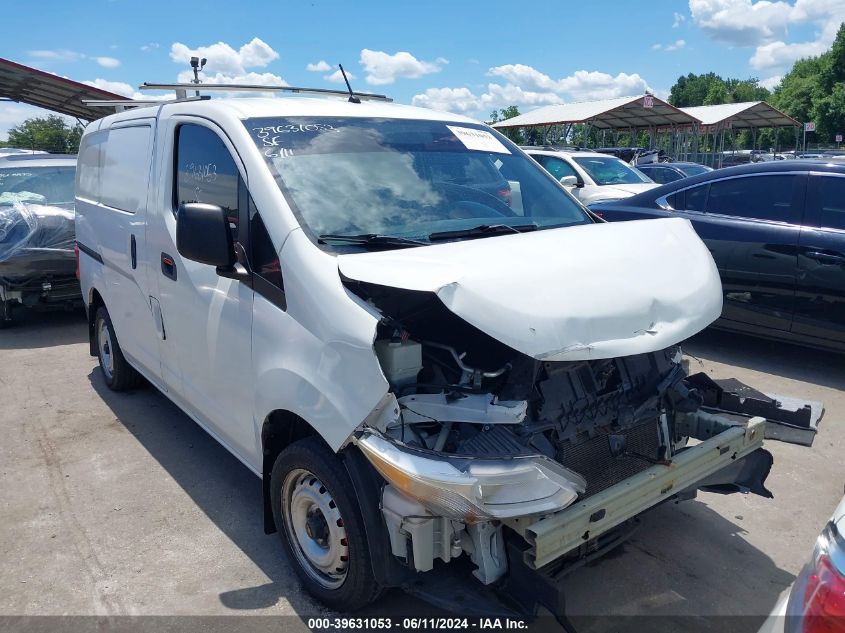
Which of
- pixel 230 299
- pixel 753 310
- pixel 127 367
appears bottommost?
pixel 127 367

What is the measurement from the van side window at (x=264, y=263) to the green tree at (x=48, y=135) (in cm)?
3435

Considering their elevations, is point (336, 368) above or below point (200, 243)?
below

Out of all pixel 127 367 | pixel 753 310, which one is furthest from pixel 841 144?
pixel 127 367

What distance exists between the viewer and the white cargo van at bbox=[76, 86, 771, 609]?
7.61ft

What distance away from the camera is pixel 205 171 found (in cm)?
344

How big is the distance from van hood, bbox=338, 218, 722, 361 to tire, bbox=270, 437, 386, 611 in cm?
79

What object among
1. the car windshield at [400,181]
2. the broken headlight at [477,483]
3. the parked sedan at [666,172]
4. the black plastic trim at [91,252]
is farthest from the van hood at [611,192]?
the broken headlight at [477,483]

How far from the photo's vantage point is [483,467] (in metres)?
2.21

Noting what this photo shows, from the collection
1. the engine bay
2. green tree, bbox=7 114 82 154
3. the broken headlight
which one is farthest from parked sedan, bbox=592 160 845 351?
green tree, bbox=7 114 82 154

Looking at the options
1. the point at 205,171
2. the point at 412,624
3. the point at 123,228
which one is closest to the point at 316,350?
the point at 412,624

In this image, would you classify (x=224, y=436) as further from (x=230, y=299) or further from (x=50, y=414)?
(x=50, y=414)

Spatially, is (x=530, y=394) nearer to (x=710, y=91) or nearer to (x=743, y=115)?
(x=743, y=115)

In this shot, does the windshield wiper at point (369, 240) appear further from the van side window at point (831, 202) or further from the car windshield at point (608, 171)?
the car windshield at point (608, 171)

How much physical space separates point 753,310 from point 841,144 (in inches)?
2126
